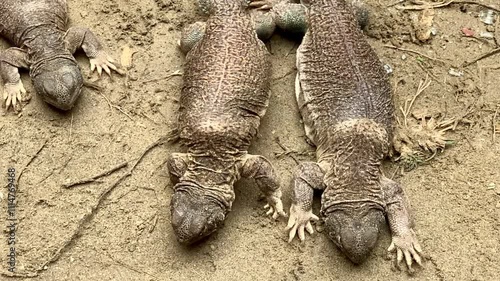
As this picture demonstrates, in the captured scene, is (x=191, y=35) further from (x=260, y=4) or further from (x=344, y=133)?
(x=344, y=133)

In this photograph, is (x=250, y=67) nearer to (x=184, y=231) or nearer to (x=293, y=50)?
(x=293, y=50)

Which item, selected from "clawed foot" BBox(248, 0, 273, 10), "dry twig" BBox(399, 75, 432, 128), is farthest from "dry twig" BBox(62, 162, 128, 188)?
"dry twig" BBox(399, 75, 432, 128)

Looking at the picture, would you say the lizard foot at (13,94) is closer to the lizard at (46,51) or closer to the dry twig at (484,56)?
the lizard at (46,51)

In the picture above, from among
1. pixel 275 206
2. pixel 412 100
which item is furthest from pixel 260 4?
pixel 275 206

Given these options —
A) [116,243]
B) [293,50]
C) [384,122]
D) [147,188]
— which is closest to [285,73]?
[293,50]

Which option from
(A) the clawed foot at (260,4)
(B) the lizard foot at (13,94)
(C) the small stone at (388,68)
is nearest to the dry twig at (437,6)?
(C) the small stone at (388,68)

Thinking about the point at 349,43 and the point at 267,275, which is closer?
the point at 267,275

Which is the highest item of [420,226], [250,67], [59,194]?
[250,67]
